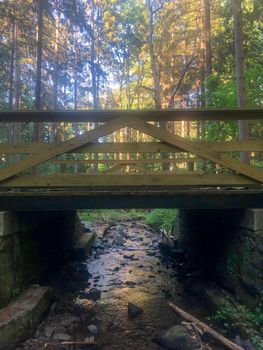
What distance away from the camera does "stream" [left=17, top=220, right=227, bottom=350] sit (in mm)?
6168

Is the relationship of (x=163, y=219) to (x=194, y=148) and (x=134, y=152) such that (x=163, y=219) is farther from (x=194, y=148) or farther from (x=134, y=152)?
(x=194, y=148)

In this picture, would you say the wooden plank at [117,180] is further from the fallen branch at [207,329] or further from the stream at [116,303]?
the stream at [116,303]

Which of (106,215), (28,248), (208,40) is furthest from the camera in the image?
(106,215)

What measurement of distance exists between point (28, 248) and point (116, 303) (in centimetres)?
241

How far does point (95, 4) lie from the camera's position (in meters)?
29.8

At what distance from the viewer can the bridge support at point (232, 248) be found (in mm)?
6246

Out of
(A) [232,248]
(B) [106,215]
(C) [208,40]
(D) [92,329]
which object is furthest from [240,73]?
(B) [106,215]

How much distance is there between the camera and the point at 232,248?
24.3 ft

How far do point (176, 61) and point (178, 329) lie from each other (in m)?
19.4

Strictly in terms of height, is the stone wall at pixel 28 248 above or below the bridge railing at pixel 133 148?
below

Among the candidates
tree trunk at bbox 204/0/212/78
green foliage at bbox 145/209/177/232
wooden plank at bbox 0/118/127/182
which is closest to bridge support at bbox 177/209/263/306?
wooden plank at bbox 0/118/127/182

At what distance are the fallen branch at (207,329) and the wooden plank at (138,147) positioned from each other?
122 inches

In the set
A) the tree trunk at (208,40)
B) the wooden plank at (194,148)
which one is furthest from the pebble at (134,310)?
the tree trunk at (208,40)

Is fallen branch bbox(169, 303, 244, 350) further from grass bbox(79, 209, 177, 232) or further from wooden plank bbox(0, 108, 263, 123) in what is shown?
grass bbox(79, 209, 177, 232)
